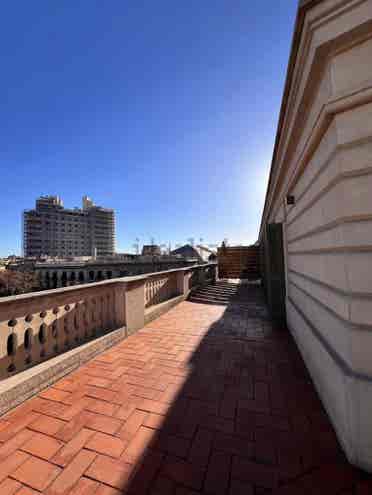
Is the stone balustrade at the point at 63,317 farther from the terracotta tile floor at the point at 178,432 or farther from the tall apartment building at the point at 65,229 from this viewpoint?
the tall apartment building at the point at 65,229

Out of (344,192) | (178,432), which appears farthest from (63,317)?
(344,192)

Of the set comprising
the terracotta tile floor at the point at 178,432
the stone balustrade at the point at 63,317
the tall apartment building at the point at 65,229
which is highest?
the tall apartment building at the point at 65,229

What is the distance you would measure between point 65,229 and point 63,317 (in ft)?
346

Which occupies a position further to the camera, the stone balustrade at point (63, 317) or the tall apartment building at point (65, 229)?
the tall apartment building at point (65, 229)

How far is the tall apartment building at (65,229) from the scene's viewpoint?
87812 mm

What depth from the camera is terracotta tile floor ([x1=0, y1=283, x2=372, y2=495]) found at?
4.18 ft

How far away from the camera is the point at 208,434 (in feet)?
5.41

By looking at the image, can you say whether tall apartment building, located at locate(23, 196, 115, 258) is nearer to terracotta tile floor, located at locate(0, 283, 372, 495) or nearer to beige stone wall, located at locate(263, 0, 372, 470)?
terracotta tile floor, located at locate(0, 283, 372, 495)

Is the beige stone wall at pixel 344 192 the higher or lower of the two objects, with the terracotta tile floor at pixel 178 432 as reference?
higher

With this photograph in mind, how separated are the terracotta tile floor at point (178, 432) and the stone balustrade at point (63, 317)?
43 cm

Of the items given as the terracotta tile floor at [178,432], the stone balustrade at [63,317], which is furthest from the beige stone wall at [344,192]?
the stone balustrade at [63,317]

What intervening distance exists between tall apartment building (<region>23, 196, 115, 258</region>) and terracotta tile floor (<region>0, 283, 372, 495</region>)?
286 feet

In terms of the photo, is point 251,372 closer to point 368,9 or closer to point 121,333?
point 121,333

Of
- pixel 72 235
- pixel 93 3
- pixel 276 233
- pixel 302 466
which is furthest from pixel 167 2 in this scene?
pixel 72 235
